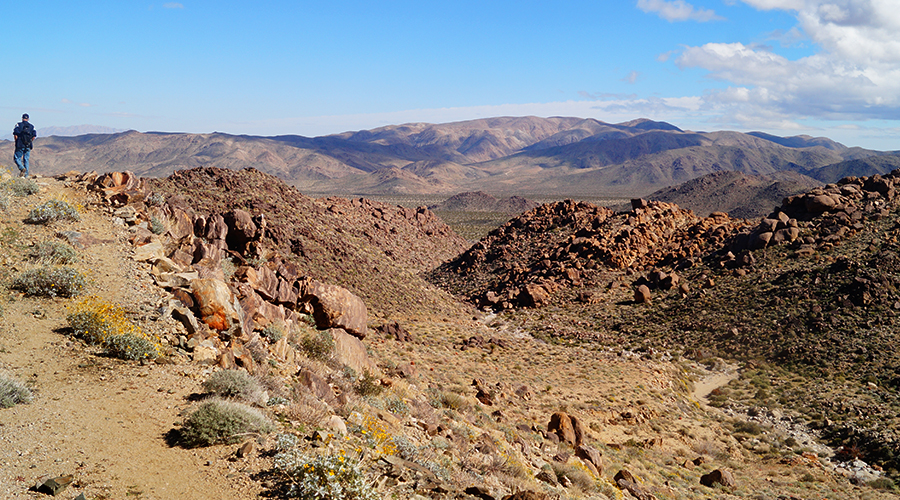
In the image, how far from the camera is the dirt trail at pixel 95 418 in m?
6.56

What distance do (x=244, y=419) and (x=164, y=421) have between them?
53.5 inches

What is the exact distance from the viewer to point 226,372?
9312 mm

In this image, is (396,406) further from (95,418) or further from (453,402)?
(95,418)

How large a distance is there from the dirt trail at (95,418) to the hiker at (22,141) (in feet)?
22.7

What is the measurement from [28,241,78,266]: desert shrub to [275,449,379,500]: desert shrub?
29.3ft

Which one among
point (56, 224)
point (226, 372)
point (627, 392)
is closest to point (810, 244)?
point (627, 392)

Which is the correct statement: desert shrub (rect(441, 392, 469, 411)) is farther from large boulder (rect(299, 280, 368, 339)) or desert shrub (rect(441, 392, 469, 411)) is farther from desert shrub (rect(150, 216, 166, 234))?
desert shrub (rect(150, 216, 166, 234))

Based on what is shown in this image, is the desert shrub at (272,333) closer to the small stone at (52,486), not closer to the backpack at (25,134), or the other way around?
→ the small stone at (52,486)

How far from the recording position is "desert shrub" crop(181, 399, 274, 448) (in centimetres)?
759

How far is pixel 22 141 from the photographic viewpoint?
1708 centimetres

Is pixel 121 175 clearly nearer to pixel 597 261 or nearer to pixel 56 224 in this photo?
pixel 56 224

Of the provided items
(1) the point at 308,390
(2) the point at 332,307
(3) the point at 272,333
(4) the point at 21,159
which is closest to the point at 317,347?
(3) the point at 272,333

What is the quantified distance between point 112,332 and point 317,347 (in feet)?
17.9

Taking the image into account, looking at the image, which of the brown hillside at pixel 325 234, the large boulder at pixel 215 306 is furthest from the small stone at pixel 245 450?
the brown hillside at pixel 325 234
